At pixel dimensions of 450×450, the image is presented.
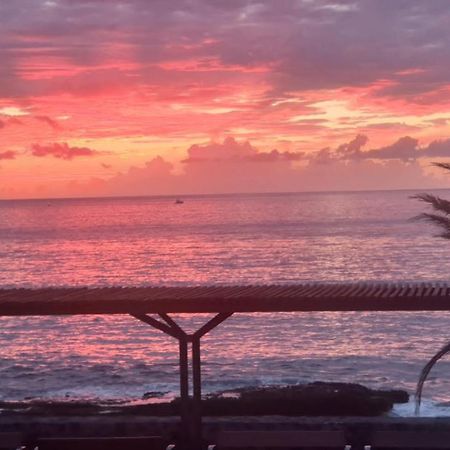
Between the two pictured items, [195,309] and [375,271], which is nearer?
[195,309]

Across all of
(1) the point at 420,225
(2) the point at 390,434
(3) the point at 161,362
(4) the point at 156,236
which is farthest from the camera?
(1) the point at 420,225

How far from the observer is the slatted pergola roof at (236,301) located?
11.9 m

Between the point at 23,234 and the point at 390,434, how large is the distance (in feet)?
426

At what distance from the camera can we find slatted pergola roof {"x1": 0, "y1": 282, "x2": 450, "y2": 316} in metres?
11.9

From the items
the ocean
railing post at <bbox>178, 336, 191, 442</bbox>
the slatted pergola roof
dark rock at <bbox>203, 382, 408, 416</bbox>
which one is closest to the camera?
the slatted pergola roof

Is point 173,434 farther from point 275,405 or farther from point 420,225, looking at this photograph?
point 420,225

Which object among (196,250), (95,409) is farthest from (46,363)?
(196,250)

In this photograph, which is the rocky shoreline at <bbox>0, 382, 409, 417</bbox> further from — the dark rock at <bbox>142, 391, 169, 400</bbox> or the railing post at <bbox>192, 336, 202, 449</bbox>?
the railing post at <bbox>192, 336, 202, 449</bbox>

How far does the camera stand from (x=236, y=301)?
12.2 m

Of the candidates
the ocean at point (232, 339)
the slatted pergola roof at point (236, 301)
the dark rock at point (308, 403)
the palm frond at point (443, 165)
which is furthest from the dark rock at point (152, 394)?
the slatted pergola roof at point (236, 301)

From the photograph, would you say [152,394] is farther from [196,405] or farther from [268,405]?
[196,405]

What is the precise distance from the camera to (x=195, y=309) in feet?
40.2

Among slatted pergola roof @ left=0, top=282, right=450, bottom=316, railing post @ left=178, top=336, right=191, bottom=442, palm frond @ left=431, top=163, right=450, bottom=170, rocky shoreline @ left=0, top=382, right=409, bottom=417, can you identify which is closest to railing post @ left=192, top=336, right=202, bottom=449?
railing post @ left=178, top=336, right=191, bottom=442

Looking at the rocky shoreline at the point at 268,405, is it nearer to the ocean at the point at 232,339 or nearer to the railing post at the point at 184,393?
the ocean at the point at 232,339
